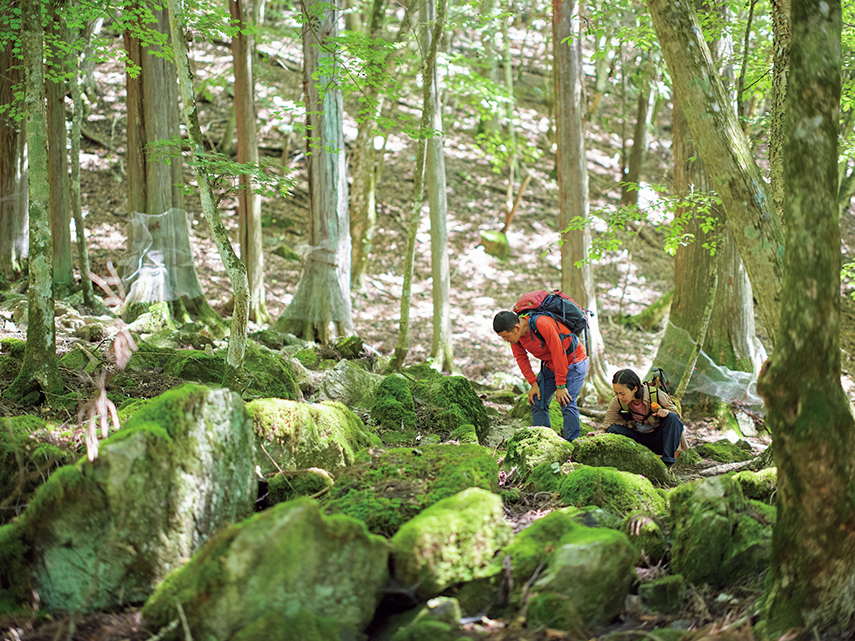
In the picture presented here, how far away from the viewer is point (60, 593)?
262 cm

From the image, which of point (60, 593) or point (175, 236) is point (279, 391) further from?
point (175, 236)

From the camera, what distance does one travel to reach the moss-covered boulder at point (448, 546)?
2.58 meters

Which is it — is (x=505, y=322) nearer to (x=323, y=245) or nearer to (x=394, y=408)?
(x=394, y=408)

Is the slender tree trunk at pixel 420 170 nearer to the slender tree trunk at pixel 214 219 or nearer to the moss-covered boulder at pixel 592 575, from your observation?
the slender tree trunk at pixel 214 219

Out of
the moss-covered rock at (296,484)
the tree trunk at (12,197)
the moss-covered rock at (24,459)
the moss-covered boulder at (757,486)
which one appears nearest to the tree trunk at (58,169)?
the tree trunk at (12,197)

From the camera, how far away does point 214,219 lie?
15.3 ft

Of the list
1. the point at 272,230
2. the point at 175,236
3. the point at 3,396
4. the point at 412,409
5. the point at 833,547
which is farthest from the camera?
the point at 272,230

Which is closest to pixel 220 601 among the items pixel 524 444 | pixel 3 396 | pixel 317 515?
pixel 317 515

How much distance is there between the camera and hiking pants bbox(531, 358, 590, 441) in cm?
574

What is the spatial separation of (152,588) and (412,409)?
347cm

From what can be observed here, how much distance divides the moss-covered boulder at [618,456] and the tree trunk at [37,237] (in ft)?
13.3

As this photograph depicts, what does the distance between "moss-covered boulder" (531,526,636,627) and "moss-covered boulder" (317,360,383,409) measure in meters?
4.09

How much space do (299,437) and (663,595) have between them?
2315mm

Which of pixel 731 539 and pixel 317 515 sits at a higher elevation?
pixel 317 515
